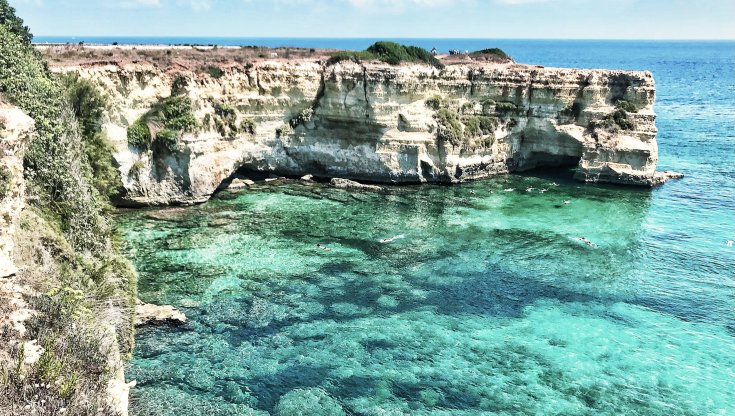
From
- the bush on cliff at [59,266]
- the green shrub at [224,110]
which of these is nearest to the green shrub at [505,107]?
the green shrub at [224,110]

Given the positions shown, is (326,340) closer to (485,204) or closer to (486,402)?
(486,402)

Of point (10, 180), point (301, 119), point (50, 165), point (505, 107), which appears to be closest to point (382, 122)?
point (301, 119)

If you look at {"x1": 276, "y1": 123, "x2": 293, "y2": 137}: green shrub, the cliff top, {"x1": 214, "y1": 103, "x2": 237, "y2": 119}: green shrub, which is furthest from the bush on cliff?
{"x1": 276, "y1": 123, "x2": 293, "y2": 137}: green shrub

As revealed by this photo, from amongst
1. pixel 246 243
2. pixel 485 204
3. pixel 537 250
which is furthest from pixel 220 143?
pixel 537 250

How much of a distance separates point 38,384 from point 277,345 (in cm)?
1194

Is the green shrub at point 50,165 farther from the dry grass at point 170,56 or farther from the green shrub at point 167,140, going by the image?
the dry grass at point 170,56

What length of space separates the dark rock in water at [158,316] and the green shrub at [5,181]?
9.74m

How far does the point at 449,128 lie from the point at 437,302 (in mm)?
22536

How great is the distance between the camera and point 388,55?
4916 cm

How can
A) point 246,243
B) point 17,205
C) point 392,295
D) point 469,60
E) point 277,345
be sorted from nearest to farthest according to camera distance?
point 17,205 < point 277,345 < point 392,295 < point 246,243 < point 469,60

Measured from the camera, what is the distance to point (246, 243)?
1305 inches

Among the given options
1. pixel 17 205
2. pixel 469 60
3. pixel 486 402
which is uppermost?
pixel 469 60

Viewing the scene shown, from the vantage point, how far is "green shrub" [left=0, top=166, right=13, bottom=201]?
47.9ft

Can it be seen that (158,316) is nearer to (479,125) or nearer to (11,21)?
(11,21)
